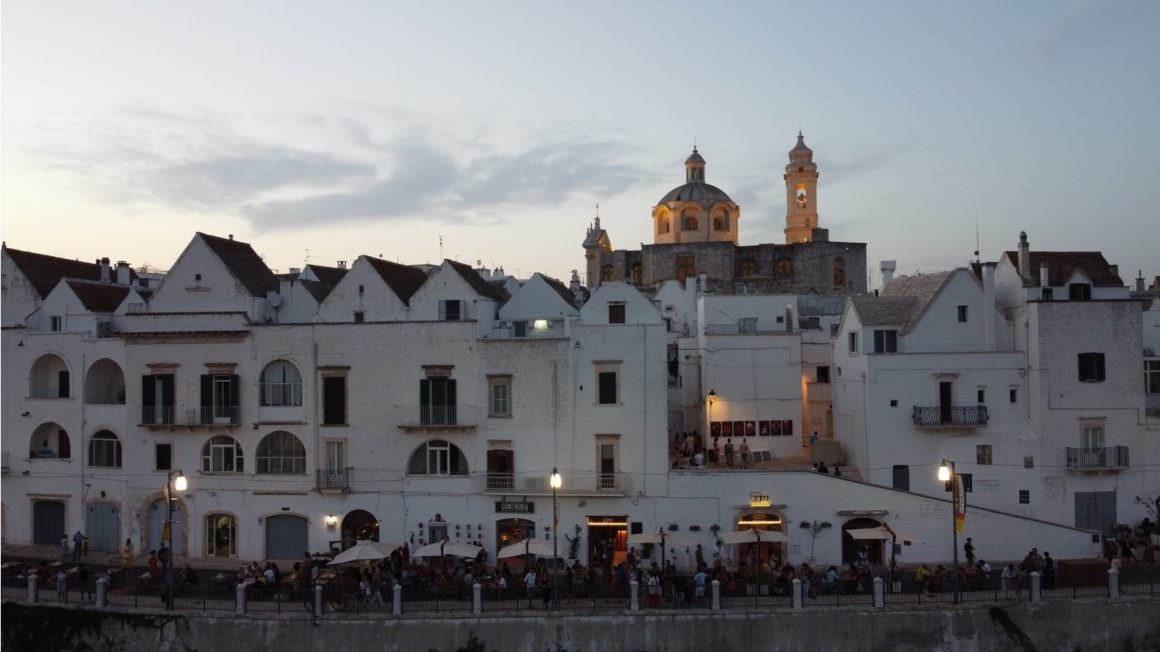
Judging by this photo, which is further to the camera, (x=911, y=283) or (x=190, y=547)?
(x=911, y=283)

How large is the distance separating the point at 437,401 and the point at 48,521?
1690cm

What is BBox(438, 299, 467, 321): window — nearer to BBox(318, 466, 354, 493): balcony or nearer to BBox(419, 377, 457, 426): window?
BBox(419, 377, 457, 426): window

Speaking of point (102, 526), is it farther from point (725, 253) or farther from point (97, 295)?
point (725, 253)

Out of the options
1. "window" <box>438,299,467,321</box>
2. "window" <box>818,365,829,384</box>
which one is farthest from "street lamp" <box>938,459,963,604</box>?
"window" <box>438,299,467,321</box>

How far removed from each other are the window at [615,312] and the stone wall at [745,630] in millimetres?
12218

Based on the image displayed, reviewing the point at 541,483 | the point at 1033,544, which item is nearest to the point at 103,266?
the point at 541,483

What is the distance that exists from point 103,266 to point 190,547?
15.9 metres

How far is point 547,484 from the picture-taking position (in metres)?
36.1

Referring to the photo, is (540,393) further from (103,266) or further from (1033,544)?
(103,266)

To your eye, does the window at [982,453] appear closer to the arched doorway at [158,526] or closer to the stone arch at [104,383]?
the arched doorway at [158,526]

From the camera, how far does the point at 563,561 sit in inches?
1393

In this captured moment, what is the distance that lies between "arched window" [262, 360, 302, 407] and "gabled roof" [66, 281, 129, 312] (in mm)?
8656

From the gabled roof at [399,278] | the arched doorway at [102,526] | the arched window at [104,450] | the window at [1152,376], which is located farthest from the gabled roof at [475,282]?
the window at [1152,376]

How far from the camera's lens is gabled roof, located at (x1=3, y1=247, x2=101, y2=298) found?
137 ft
